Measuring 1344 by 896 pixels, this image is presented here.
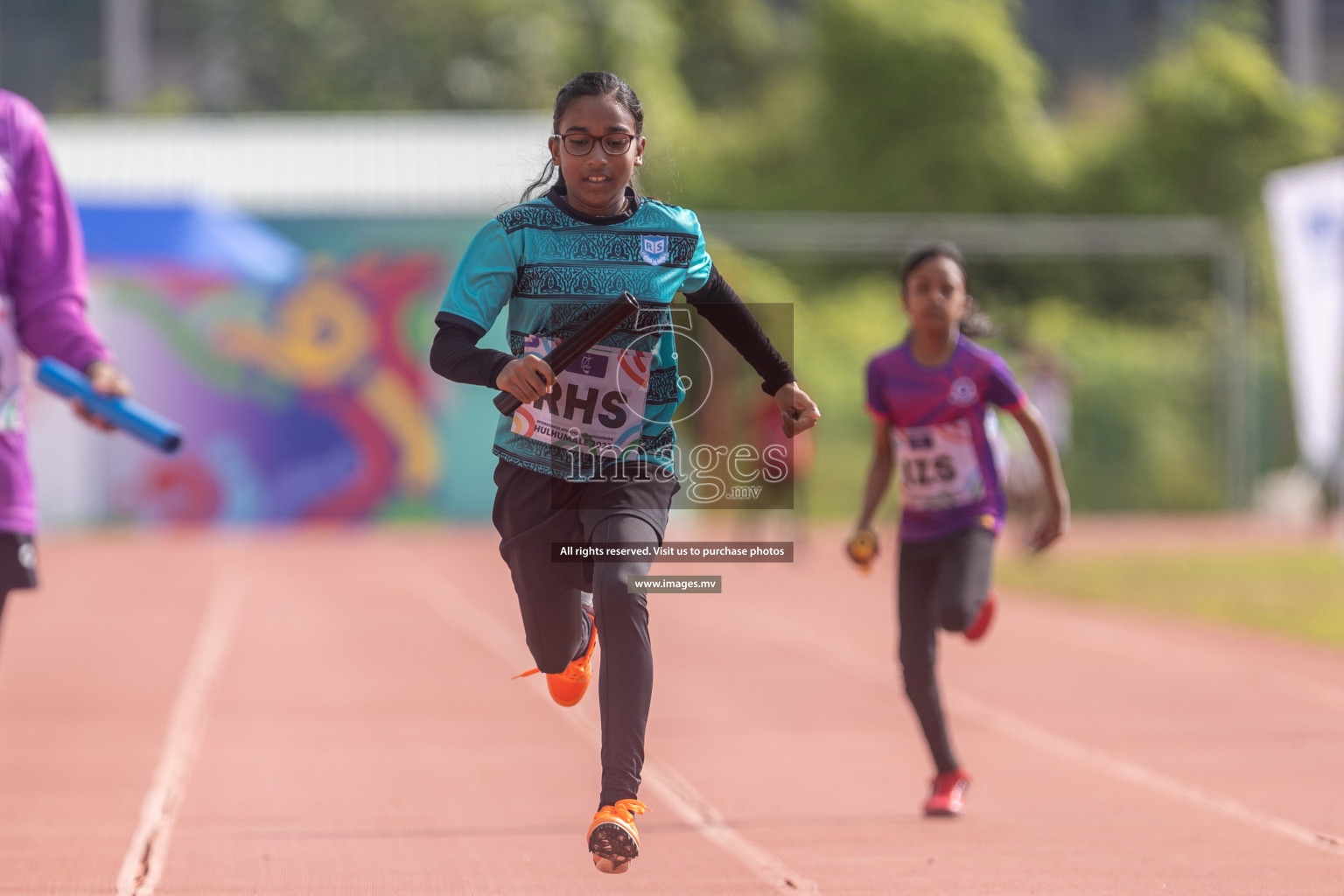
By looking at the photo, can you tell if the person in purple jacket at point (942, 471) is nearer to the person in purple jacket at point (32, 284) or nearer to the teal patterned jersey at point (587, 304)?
the teal patterned jersey at point (587, 304)

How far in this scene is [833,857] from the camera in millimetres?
5906

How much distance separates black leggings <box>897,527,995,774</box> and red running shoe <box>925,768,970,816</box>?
3 centimetres

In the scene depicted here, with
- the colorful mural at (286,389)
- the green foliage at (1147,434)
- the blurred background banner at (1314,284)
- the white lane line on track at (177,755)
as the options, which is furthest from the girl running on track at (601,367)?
the green foliage at (1147,434)

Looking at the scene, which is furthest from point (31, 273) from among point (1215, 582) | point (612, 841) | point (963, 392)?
point (1215, 582)

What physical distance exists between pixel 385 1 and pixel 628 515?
153 ft

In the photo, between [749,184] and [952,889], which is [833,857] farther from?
[749,184]

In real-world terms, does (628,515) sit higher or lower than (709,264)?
lower

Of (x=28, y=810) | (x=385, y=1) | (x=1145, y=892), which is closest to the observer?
(x=1145, y=892)

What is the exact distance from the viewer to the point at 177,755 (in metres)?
8.14

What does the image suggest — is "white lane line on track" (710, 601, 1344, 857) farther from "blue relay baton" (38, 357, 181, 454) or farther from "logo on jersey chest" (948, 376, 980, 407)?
"blue relay baton" (38, 357, 181, 454)

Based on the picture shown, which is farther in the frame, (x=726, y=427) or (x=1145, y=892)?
(x=726, y=427)

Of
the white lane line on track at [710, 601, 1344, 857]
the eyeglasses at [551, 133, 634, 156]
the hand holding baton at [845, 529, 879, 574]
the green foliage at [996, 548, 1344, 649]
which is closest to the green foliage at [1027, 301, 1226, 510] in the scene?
the green foliage at [996, 548, 1344, 649]

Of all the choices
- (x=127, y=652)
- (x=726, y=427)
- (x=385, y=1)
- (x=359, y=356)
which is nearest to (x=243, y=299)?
(x=359, y=356)

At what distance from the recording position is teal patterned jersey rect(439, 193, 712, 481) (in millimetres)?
4641
